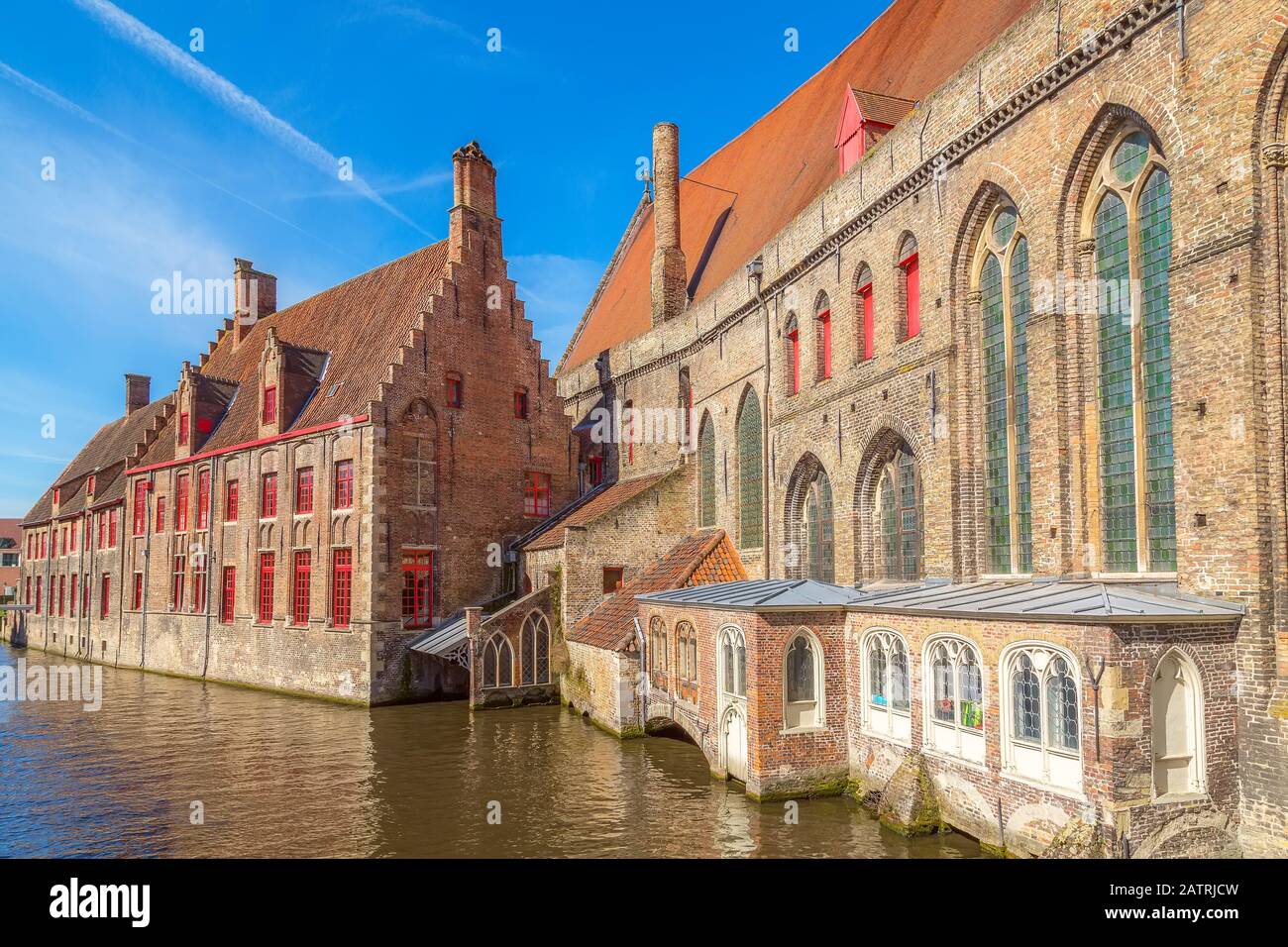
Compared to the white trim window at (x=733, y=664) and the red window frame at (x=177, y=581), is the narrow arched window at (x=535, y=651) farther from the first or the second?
the red window frame at (x=177, y=581)

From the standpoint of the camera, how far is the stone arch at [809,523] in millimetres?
17328

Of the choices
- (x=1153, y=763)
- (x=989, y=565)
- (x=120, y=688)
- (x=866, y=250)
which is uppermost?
(x=866, y=250)

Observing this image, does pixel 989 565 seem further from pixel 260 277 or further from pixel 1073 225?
pixel 260 277

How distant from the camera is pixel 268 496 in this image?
26375 millimetres

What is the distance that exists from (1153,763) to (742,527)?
42.0ft

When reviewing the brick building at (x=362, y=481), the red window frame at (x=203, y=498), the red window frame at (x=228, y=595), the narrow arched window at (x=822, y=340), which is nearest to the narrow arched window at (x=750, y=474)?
the narrow arched window at (x=822, y=340)

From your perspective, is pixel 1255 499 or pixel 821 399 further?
pixel 821 399

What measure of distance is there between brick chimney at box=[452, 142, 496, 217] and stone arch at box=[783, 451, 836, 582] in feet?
41.5

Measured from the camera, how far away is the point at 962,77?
12.9 metres

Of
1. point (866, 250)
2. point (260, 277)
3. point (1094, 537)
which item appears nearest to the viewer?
point (1094, 537)

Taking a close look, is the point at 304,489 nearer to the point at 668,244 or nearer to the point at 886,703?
the point at 668,244

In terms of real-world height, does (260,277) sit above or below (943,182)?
above
